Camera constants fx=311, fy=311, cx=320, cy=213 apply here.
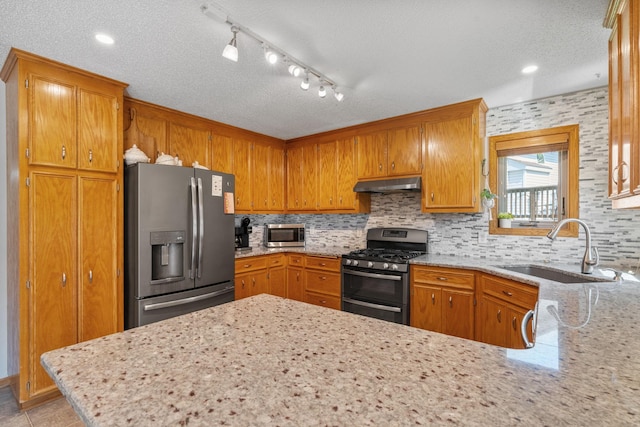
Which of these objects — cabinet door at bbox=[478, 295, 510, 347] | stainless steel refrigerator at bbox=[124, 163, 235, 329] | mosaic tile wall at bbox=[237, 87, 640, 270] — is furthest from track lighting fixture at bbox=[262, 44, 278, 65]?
cabinet door at bbox=[478, 295, 510, 347]

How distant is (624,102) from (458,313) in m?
1.95

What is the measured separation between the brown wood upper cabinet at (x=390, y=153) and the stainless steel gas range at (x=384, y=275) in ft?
2.29

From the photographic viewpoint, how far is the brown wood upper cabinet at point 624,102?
1.26m

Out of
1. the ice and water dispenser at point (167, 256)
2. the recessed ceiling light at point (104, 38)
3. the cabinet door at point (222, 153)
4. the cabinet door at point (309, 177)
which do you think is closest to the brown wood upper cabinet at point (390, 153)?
the cabinet door at point (309, 177)

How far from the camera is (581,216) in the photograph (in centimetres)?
268

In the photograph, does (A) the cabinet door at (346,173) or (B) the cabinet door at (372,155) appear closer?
(B) the cabinet door at (372,155)

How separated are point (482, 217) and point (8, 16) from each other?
12.5 ft

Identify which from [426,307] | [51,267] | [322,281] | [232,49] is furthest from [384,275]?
[51,267]

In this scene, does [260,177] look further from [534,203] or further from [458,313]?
[534,203]

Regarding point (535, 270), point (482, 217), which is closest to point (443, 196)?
point (482, 217)

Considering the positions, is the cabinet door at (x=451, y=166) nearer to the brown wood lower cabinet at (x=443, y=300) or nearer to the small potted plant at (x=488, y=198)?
the small potted plant at (x=488, y=198)

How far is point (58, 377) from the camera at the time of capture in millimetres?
759

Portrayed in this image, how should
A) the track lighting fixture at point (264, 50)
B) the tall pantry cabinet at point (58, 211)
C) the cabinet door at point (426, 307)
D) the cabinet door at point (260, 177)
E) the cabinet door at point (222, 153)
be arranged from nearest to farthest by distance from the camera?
the track lighting fixture at point (264, 50) < the tall pantry cabinet at point (58, 211) < the cabinet door at point (426, 307) < the cabinet door at point (222, 153) < the cabinet door at point (260, 177)

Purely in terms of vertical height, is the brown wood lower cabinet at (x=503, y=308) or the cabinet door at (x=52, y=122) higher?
the cabinet door at (x=52, y=122)
